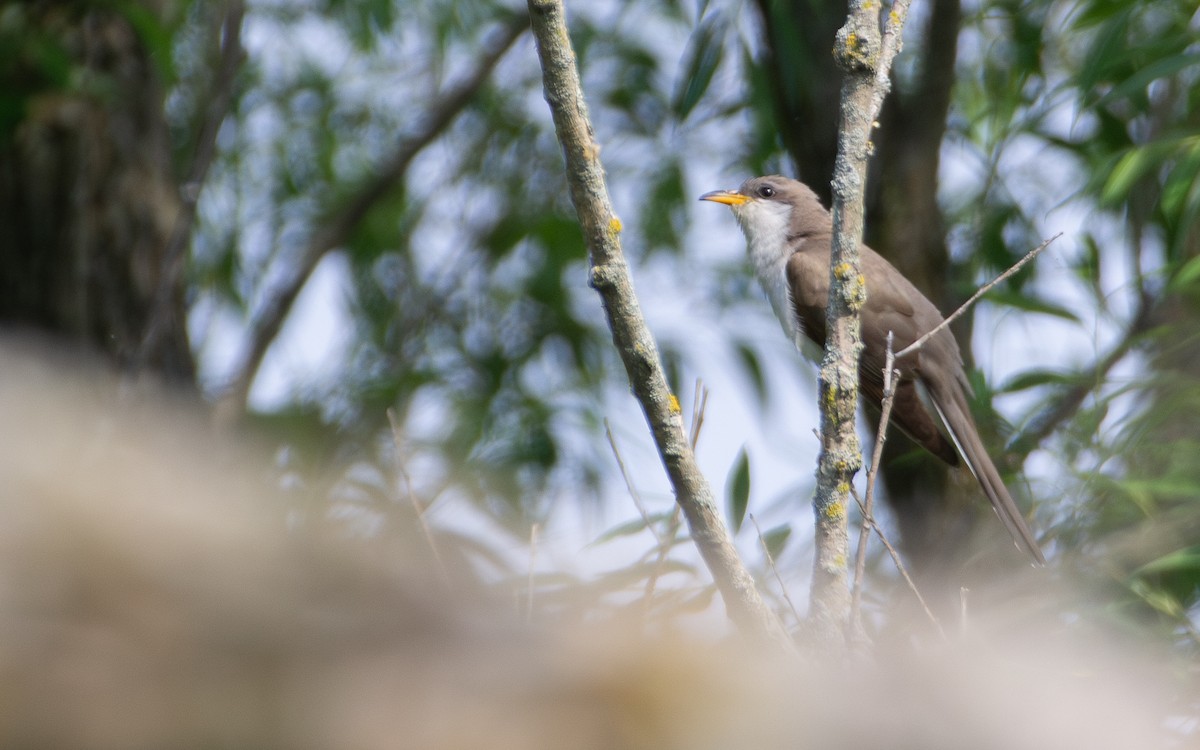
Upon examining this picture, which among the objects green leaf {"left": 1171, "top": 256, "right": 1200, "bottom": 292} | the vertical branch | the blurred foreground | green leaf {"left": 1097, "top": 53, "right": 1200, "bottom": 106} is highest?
green leaf {"left": 1097, "top": 53, "right": 1200, "bottom": 106}

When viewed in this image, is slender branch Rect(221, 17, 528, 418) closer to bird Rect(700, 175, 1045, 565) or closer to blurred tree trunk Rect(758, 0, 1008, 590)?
blurred tree trunk Rect(758, 0, 1008, 590)

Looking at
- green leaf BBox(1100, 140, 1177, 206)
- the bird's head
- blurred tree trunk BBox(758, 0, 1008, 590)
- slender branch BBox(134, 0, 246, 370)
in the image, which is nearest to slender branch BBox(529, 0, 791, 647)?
green leaf BBox(1100, 140, 1177, 206)

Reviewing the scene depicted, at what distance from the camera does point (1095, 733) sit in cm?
105

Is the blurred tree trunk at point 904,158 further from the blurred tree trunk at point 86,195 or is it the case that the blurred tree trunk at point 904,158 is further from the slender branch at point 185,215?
the blurred tree trunk at point 86,195

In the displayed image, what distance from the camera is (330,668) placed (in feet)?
3.16

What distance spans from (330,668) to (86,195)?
15.5ft

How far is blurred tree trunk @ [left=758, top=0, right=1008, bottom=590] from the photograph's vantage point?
4848 millimetres

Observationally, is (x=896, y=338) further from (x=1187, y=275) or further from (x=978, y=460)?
(x=1187, y=275)

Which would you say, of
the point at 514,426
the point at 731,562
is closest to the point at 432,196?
the point at 514,426

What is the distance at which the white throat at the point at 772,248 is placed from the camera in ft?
15.6

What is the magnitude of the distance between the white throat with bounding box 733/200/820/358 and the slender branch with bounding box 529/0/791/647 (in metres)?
2.33

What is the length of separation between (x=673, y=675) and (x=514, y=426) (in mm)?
5214

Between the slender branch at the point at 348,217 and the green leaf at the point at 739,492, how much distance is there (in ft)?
9.38

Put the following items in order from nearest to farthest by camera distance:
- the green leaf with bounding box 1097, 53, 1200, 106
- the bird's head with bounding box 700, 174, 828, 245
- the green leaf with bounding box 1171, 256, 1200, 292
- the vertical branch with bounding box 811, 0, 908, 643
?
the vertical branch with bounding box 811, 0, 908, 643
the green leaf with bounding box 1171, 256, 1200, 292
the green leaf with bounding box 1097, 53, 1200, 106
the bird's head with bounding box 700, 174, 828, 245
